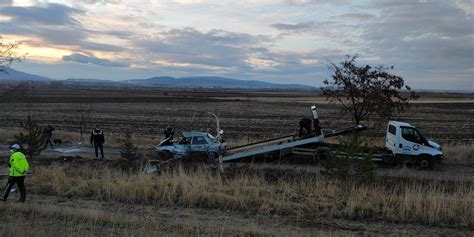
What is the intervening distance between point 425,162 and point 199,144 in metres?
9.99

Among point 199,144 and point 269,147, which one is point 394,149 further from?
point 199,144

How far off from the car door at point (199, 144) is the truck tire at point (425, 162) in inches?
369

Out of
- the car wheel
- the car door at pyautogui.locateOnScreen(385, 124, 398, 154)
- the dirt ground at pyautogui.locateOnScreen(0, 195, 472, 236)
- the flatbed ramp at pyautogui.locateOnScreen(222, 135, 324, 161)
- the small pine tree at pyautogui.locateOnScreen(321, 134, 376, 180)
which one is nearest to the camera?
the dirt ground at pyautogui.locateOnScreen(0, 195, 472, 236)

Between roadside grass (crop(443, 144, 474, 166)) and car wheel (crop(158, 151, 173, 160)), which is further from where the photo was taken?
roadside grass (crop(443, 144, 474, 166))

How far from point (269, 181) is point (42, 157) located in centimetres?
1207

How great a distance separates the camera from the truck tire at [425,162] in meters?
19.3

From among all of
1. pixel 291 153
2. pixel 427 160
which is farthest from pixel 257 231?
pixel 427 160

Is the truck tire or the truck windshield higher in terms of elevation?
the truck windshield

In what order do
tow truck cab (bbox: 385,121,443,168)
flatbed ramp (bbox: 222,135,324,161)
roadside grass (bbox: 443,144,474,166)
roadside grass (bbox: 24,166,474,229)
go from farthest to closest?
roadside grass (bbox: 443,144,474,166)
flatbed ramp (bbox: 222,135,324,161)
tow truck cab (bbox: 385,121,443,168)
roadside grass (bbox: 24,166,474,229)

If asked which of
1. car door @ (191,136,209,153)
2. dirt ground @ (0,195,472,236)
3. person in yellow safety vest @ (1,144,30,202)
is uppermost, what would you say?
person in yellow safety vest @ (1,144,30,202)

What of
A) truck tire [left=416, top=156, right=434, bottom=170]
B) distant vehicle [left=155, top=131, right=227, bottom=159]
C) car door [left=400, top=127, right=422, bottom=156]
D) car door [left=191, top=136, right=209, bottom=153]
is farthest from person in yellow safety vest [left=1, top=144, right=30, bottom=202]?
truck tire [left=416, top=156, right=434, bottom=170]

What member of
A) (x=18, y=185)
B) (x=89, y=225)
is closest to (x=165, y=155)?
(x=18, y=185)

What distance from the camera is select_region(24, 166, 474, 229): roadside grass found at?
10055 mm

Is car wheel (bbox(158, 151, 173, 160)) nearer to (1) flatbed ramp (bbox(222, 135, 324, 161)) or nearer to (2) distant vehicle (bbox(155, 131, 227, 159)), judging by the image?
(2) distant vehicle (bbox(155, 131, 227, 159))
